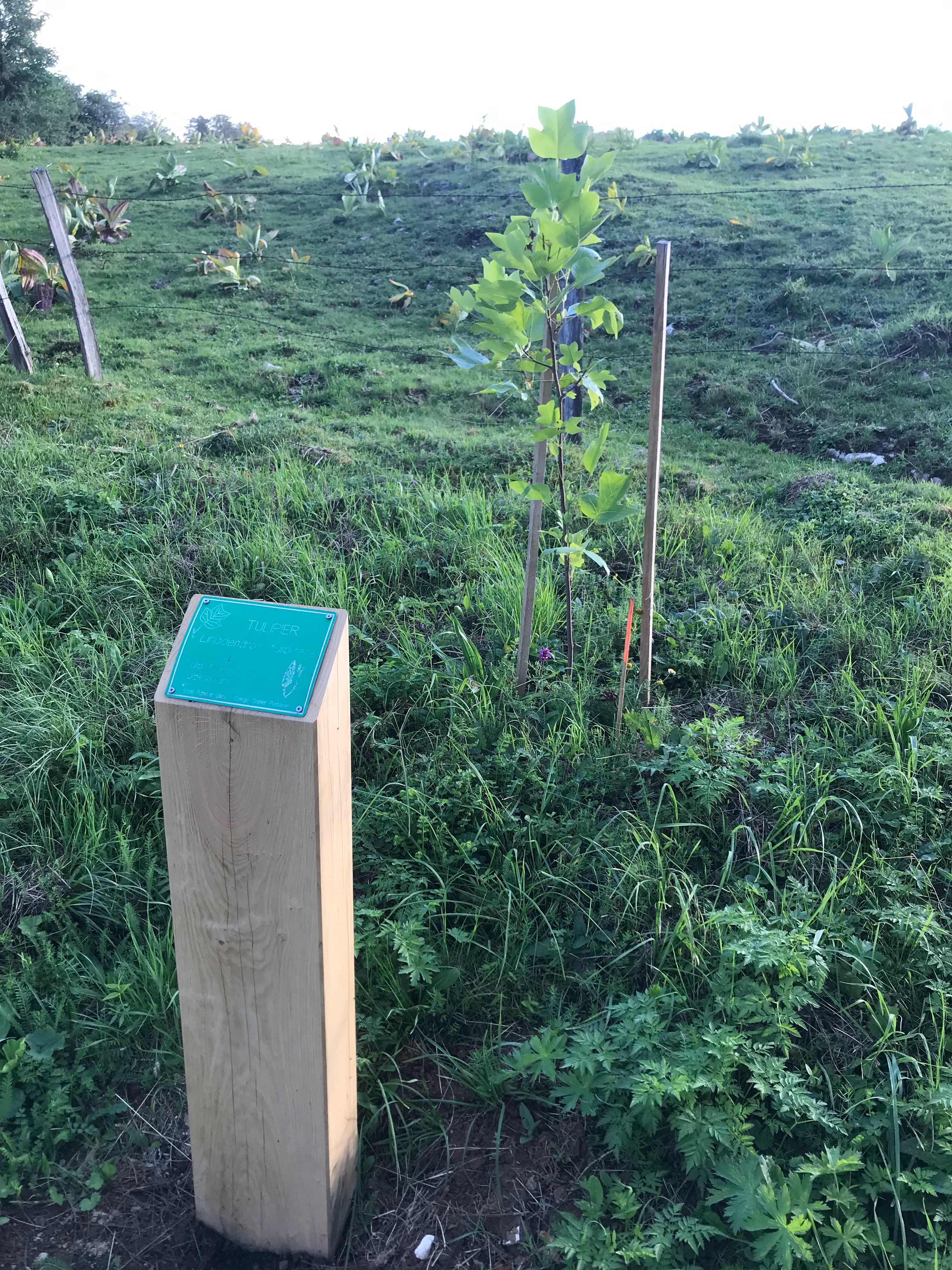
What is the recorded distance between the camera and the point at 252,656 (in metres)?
1.32

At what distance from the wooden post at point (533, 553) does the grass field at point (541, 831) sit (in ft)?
0.37

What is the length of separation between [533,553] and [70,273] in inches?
201

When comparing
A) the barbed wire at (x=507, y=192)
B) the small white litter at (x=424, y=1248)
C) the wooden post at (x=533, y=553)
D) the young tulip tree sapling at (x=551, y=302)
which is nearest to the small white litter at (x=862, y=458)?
the young tulip tree sapling at (x=551, y=302)

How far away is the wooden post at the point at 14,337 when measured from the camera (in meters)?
5.80

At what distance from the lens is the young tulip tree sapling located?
222 cm

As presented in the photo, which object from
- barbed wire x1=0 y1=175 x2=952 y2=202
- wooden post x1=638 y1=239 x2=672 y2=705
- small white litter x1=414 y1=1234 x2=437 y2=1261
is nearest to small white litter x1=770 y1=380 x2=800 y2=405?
barbed wire x1=0 y1=175 x2=952 y2=202

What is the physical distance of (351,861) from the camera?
1.51m

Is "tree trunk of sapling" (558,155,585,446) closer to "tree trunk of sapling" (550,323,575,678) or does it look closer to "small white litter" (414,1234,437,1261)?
"tree trunk of sapling" (550,323,575,678)

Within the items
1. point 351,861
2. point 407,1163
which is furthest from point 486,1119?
point 351,861

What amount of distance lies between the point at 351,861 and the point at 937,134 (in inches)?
596

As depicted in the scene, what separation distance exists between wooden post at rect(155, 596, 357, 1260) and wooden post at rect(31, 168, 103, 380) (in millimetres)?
5595

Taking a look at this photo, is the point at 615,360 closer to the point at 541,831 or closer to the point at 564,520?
the point at 564,520

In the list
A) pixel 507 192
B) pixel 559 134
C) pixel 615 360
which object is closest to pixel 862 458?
pixel 615 360

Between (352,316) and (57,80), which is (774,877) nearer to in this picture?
(352,316)
